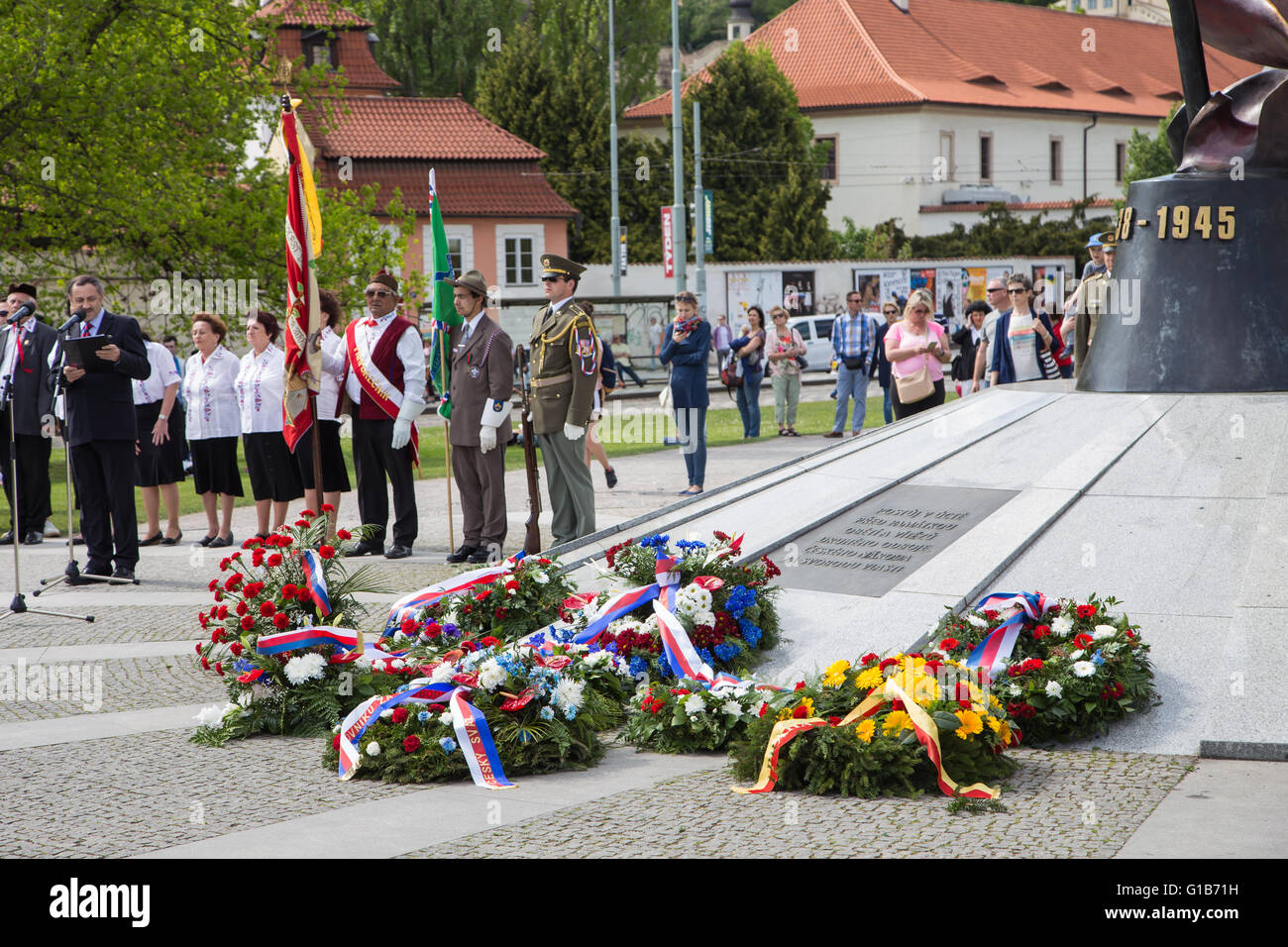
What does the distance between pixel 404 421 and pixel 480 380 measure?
79cm

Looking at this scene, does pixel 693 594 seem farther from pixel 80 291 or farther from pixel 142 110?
pixel 142 110

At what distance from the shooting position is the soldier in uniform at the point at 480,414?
11.1 meters

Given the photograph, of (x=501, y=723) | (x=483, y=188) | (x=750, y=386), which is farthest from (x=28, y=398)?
(x=483, y=188)

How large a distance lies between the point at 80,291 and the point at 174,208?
1012cm

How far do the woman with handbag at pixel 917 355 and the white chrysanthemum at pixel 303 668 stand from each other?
8.27 metres

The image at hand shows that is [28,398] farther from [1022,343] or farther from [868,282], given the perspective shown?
[868,282]

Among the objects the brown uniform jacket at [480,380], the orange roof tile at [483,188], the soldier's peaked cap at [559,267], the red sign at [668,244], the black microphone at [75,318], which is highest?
the orange roof tile at [483,188]

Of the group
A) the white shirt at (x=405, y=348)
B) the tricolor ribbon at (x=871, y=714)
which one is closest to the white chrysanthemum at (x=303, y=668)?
the tricolor ribbon at (x=871, y=714)

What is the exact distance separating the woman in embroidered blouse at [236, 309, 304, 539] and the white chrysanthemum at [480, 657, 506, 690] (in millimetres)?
6037

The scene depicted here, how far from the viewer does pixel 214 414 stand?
1236 centimetres

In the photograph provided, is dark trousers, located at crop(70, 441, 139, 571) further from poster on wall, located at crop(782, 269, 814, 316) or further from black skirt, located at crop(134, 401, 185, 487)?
poster on wall, located at crop(782, 269, 814, 316)

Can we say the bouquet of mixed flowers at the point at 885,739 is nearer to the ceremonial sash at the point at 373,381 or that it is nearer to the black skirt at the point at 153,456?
the ceremonial sash at the point at 373,381

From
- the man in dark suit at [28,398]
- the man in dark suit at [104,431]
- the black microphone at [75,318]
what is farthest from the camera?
the man in dark suit at [28,398]

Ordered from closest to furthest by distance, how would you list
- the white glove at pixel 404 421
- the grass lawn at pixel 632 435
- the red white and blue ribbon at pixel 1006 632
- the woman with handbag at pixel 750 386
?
the red white and blue ribbon at pixel 1006 632, the white glove at pixel 404 421, the grass lawn at pixel 632 435, the woman with handbag at pixel 750 386
